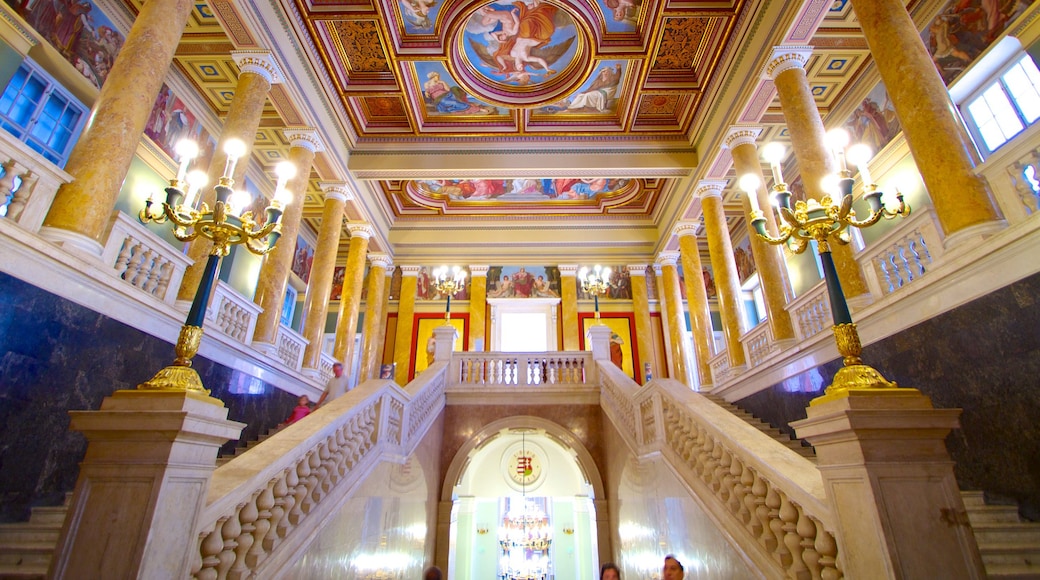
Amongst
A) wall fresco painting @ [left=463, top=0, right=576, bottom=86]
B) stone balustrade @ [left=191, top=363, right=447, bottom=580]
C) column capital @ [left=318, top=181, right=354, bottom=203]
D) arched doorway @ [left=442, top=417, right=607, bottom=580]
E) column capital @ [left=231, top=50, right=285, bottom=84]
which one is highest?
wall fresco painting @ [left=463, top=0, right=576, bottom=86]

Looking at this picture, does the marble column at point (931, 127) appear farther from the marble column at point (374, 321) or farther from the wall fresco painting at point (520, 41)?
the marble column at point (374, 321)

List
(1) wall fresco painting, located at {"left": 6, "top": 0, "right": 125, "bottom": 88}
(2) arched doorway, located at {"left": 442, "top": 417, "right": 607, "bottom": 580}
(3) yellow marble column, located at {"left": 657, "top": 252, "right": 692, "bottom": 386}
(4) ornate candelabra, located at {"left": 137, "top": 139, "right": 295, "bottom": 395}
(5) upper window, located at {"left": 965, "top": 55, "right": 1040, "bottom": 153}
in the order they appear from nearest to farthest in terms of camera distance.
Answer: (4) ornate candelabra, located at {"left": 137, "top": 139, "right": 295, "bottom": 395}, (5) upper window, located at {"left": 965, "top": 55, "right": 1040, "bottom": 153}, (1) wall fresco painting, located at {"left": 6, "top": 0, "right": 125, "bottom": 88}, (3) yellow marble column, located at {"left": 657, "top": 252, "right": 692, "bottom": 386}, (2) arched doorway, located at {"left": 442, "top": 417, "right": 607, "bottom": 580}

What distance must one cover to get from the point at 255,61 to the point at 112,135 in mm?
3960

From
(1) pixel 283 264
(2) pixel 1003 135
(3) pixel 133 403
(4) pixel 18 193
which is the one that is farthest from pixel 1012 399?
(1) pixel 283 264

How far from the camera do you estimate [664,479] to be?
5.11m

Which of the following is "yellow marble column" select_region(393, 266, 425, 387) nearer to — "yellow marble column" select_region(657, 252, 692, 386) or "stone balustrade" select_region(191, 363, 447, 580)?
"yellow marble column" select_region(657, 252, 692, 386)

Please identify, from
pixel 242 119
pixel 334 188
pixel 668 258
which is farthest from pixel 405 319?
pixel 242 119

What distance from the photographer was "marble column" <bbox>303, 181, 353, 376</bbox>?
10123 millimetres

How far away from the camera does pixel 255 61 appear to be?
325 inches

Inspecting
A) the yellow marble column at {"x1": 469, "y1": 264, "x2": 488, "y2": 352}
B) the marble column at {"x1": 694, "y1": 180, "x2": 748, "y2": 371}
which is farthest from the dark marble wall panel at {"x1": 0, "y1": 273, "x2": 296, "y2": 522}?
the yellow marble column at {"x1": 469, "y1": 264, "x2": 488, "y2": 352}

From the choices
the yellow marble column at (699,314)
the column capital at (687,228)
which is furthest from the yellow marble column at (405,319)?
the yellow marble column at (699,314)

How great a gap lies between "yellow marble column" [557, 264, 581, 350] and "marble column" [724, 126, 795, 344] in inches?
287

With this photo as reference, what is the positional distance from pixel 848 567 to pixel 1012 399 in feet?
9.48

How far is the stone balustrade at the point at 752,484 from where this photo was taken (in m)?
2.66
